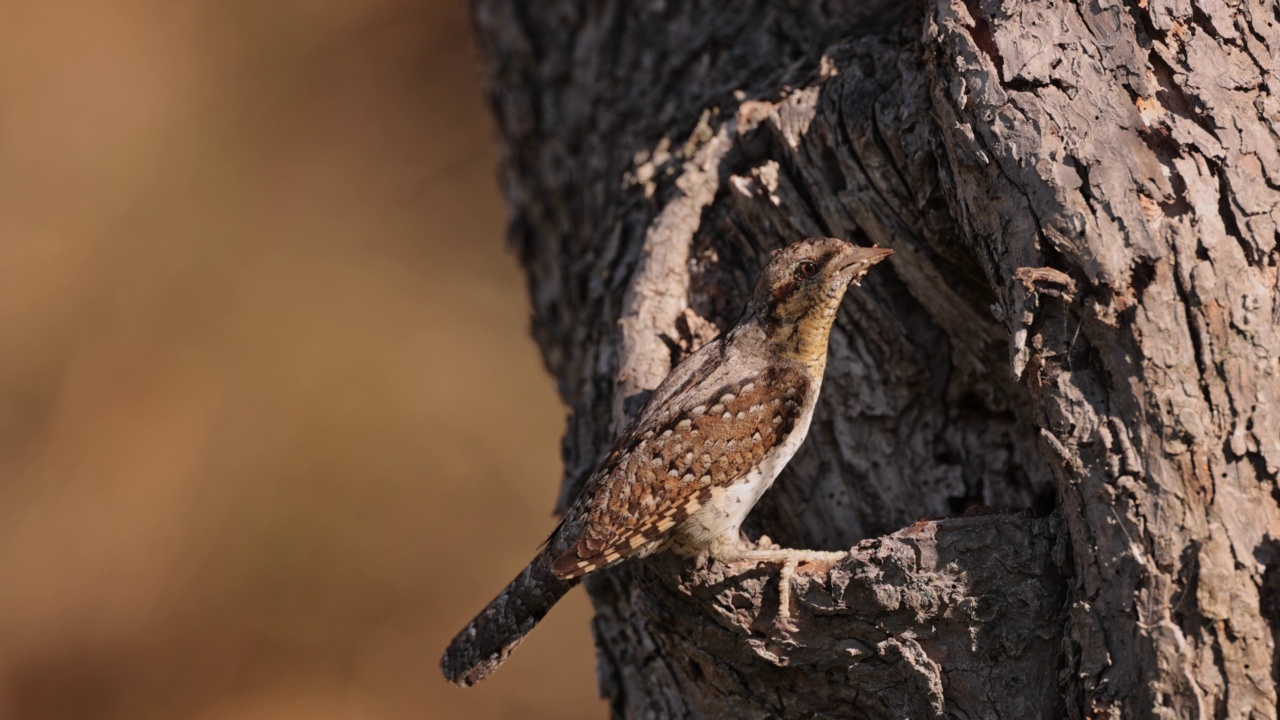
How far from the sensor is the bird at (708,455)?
274cm

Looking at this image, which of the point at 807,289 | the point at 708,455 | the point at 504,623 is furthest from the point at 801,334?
the point at 504,623

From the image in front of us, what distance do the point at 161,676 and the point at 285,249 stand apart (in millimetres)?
3264

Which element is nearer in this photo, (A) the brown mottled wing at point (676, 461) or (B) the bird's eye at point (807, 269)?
(A) the brown mottled wing at point (676, 461)

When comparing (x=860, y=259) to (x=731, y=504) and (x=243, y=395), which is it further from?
(x=243, y=395)

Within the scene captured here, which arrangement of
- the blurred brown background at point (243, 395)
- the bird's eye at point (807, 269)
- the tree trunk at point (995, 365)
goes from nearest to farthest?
1. the tree trunk at point (995, 365)
2. the bird's eye at point (807, 269)
3. the blurred brown background at point (243, 395)

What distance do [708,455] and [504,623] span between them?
81 centimetres

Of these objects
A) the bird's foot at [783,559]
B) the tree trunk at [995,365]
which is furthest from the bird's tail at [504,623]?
the bird's foot at [783,559]

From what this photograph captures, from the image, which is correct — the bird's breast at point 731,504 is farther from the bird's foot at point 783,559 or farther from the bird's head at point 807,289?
the bird's head at point 807,289

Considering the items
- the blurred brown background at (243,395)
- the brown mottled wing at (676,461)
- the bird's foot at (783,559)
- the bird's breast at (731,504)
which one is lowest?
the bird's foot at (783,559)

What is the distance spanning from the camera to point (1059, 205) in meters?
2.39

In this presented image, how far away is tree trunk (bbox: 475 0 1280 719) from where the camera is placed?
221 cm

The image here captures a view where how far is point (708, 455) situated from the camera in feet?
9.18

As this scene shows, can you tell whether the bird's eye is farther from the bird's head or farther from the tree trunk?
the tree trunk

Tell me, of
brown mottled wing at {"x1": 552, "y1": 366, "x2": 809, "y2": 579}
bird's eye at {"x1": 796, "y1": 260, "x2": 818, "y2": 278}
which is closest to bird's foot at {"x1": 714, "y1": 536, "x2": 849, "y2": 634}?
brown mottled wing at {"x1": 552, "y1": 366, "x2": 809, "y2": 579}
